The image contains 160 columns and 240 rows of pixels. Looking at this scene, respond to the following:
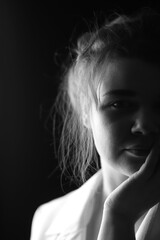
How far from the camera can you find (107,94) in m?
0.67

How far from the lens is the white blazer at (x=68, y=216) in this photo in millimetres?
778

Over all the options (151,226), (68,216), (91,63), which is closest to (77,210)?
(68,216)

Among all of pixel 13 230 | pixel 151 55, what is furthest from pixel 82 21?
pixel 13 230

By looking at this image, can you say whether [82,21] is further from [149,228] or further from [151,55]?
[149,228]

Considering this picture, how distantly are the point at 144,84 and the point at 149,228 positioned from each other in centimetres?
25

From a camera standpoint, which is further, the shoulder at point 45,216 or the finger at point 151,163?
the shoulder at point 45,216

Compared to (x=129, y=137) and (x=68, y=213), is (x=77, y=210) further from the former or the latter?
(x=129, y=137)

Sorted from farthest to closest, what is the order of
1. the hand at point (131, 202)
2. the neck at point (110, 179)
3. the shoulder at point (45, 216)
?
the shoulder at point (45, 216) → the neck at point (110, 179) → the hand at point (131, 202)

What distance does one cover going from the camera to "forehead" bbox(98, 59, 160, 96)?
642 mm

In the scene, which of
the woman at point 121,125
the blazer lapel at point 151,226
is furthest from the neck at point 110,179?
the blazer lapel at point 151,226

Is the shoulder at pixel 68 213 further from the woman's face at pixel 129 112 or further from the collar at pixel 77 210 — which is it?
the woman's face at pixel 129 112

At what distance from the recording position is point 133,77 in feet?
2.13

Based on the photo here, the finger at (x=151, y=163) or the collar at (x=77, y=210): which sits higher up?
the finger at (x=151, y=163)

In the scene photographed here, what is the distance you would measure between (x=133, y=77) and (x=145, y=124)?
9cm
